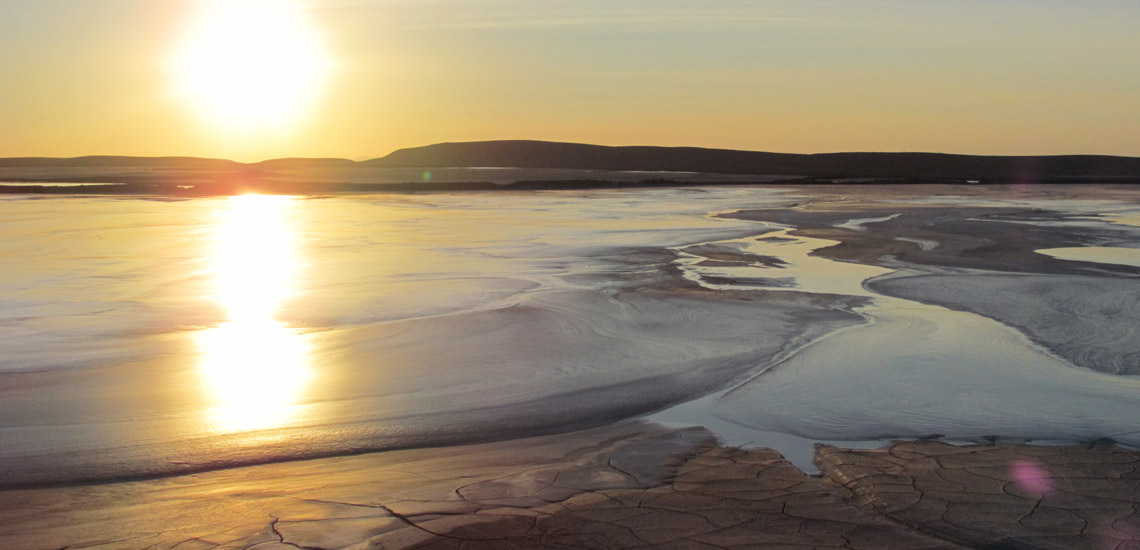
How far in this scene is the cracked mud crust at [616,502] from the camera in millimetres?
3770

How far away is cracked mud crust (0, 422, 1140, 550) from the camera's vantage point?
3.77 metres

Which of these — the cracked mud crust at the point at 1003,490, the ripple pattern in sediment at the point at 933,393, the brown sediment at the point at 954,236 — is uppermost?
the brown sediment at the point at 954,236

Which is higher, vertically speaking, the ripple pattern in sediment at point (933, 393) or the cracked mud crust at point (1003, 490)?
the ripple pattern in sediment at point (933, 393)

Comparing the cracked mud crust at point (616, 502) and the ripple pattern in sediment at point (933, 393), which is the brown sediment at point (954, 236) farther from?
the cracked mud crust at point (616, 502)

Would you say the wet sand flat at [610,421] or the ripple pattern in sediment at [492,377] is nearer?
the wet sand flat at [610,421]

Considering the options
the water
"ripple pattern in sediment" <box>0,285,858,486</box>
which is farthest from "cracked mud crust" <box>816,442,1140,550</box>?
"ripple pattern in sediment" <box>0,285,858,486</box>

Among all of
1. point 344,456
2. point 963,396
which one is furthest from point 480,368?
point 963,396

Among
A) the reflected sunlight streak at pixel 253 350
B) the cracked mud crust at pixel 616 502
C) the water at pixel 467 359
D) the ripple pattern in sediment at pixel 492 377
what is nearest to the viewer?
the cracked mud crust at pixel 616 502

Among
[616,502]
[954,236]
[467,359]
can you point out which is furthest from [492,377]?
[954,236]

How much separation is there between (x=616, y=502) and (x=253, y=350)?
396 centimetres

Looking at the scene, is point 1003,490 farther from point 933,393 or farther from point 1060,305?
point 1060,305

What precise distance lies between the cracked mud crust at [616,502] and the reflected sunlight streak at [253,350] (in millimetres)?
1075

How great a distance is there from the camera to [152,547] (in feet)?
12.2

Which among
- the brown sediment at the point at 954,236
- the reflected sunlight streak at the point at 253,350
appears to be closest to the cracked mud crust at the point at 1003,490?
the reflected sunlight streak at the point at 253,350
